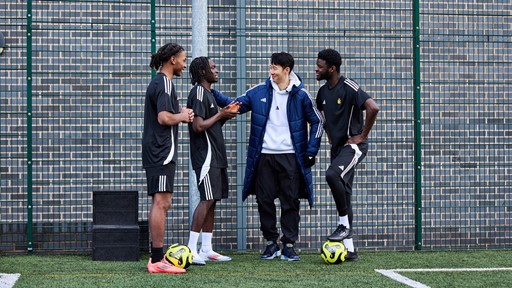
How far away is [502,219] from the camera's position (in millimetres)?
11398

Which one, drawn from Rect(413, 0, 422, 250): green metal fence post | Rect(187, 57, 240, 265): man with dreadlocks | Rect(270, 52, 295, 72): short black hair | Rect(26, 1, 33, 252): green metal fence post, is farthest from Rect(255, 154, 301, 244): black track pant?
Rect(26, 1, 33, 252): green metal fence post

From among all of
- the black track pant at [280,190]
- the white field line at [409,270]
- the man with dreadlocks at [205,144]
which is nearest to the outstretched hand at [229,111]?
the man with dreadlocks at [205,144]

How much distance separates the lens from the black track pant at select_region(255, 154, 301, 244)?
29.9 ft

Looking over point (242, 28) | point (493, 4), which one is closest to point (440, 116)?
point (493, 4)

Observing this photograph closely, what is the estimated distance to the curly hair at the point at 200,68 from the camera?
8883 mm

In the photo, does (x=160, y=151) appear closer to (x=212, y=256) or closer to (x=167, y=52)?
(x=167, y=52)

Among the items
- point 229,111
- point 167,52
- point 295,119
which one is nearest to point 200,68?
point 229,111

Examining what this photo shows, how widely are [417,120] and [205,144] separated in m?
2.66

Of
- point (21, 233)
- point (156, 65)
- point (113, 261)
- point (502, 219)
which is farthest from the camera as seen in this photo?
point (502, 219)

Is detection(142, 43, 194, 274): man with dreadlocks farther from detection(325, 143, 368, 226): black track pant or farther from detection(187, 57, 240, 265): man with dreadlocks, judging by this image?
detection(325, 143, 368, 226): black track pant

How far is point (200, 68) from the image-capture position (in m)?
8.89

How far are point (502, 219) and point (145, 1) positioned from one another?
4.53 meters

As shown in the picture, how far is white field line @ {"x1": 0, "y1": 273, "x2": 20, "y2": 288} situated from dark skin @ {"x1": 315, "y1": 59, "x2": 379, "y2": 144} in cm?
303

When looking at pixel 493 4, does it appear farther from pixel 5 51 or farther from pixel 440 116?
pixel 5 51
